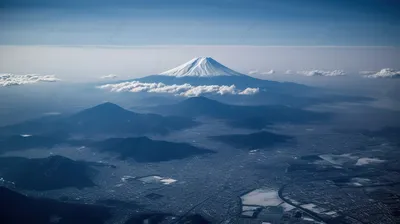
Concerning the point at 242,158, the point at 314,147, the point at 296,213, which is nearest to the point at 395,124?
the point at 314,147

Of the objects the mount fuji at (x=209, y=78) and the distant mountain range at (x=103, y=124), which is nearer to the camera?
the distant mountain range at (x=103, y=124)

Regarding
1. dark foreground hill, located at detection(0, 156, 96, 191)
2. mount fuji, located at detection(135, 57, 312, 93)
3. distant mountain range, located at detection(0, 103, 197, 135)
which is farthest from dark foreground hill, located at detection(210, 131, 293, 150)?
mount fuji, located at detection(135, 57, 312, 93)

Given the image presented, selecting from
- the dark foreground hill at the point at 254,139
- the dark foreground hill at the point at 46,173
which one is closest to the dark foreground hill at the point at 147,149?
the dark foreground hill at the point at 254,139

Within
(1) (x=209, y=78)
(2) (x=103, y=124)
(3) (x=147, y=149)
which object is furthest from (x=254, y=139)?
(1) (x=209, y=78)

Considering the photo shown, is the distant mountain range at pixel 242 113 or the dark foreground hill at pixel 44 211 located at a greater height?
the distant mountain range at pixel 242 113

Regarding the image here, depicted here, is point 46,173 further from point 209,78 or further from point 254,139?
point 209,78

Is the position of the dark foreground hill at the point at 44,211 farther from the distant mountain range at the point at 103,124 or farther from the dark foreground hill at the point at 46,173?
the distant mountain range at the point at 103,124

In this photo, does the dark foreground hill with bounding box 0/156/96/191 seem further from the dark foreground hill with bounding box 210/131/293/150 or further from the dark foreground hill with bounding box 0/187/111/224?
the dark foreground hill with bounding box 210/131/293/150
